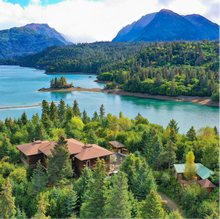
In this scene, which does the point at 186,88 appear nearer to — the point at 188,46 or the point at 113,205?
the point at 188,46

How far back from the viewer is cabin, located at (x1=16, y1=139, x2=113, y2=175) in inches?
1051

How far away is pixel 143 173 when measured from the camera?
22.5 m

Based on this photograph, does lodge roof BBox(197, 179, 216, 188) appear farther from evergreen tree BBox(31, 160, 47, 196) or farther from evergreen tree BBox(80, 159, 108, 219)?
evergreen tree BBox(31, 160, 47, 196)

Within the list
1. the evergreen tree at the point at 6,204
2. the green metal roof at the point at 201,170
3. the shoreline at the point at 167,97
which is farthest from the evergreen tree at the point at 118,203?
the shoreline at the point at 167,97

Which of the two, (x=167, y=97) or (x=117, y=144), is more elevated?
(x=167, y=97)

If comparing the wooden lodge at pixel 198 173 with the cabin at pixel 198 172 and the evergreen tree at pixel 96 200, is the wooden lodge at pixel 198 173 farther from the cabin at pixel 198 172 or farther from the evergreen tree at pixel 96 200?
the evergreen tree at pixel 96 200

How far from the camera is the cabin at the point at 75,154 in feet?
87.6

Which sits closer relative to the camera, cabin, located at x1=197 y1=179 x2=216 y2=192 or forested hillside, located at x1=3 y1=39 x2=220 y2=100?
cabin, located at x1=197 y1=179 x2=216 y2=192

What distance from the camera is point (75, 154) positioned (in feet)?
90.3

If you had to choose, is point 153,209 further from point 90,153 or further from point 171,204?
point 90,153

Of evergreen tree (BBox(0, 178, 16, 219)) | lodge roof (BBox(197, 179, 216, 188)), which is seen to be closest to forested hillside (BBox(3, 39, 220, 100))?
lodge roof (BBox(197, 179, 216, 188))

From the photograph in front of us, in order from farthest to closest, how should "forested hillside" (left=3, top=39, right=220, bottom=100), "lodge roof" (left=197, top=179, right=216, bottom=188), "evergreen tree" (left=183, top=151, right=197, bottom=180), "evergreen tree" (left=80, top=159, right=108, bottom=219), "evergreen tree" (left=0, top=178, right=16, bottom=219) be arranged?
"forested hillside" (left=3, top=39, right=220, bottom=100) → "evergreen tree" (left=183, top=151, right=197, bottom=180) → "lodge roof" (left=197, top=179, right=216, bottom=188) → "evergreen tree" (left=80, top=159, right=108, bottom=219) → "evergreen tree" (left=0, top=178, right=16, bottom=219)

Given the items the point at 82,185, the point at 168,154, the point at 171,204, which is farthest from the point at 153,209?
the point at 168,154

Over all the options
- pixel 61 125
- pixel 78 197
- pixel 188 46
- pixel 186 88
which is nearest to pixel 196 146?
pixel 78 197
